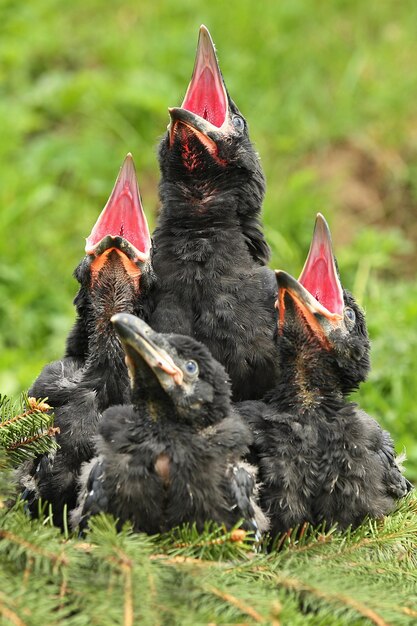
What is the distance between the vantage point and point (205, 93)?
3.69 metres

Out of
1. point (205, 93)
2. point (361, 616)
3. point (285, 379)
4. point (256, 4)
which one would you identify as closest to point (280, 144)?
point (256, 4)

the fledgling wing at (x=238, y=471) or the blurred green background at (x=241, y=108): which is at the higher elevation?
the blurred green background at (x=241, y=108)

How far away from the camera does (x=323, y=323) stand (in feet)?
10.3

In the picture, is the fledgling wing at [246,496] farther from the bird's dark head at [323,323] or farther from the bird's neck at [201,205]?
the bird's neck at [201,205]

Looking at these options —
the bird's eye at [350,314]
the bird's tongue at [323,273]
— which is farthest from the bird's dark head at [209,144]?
the bird's eye at [350,314]

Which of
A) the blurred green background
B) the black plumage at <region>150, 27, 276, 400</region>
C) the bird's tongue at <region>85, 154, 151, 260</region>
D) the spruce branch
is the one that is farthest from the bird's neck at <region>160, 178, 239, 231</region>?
the blurred green background

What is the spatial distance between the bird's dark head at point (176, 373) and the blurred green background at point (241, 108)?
3061 mm

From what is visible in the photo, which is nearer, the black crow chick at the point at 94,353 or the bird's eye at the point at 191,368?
the bird's eye at the point at 191,368

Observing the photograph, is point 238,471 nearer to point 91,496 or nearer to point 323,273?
point 91,496

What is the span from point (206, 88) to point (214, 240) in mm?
580

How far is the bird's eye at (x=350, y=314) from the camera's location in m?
3.18

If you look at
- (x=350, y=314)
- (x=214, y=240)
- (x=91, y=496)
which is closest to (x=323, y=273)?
(x=350, y=314)

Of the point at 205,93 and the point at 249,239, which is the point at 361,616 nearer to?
the point at 249,239

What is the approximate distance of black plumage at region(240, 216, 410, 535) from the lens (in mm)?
3014
